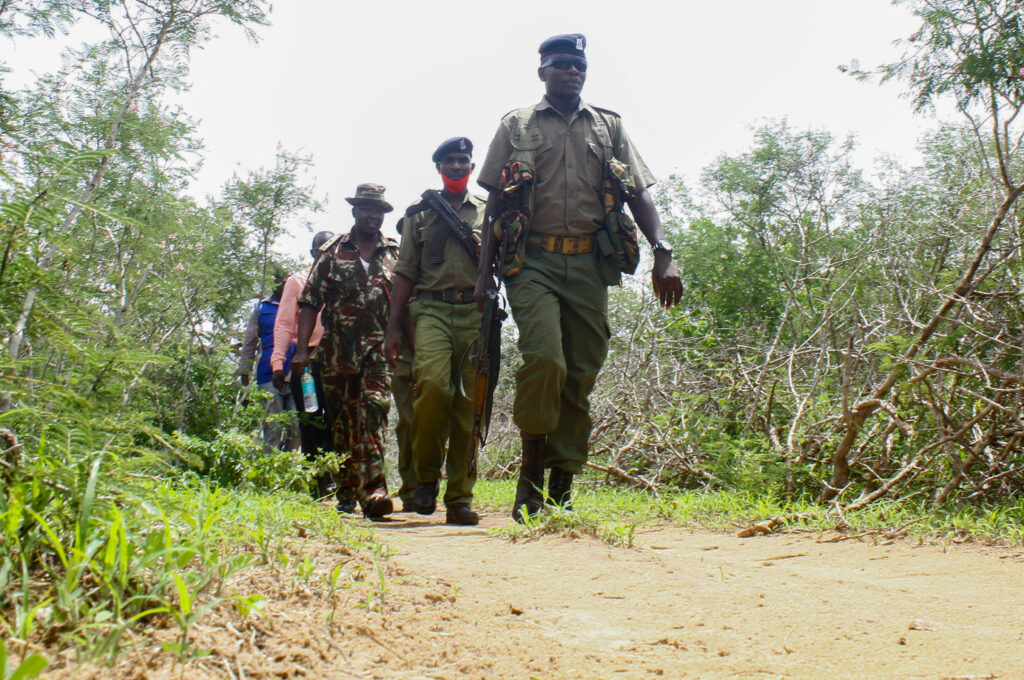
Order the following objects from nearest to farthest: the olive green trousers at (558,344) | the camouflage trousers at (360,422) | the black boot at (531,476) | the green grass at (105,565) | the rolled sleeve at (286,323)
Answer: the green grass at (105,565) → the olive green trousers at (558,344) → the black boot at (531,476) → the camouflage trousers at (360,422) → the rolled sleeve at (286,323)

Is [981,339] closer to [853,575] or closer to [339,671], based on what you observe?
[853,575]

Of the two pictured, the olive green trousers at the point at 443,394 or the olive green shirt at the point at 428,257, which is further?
the olive green shirt at the point at 428,257

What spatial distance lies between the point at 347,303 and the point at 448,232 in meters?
0.83

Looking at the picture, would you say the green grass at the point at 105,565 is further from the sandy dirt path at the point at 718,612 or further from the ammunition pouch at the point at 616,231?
the ammunition pouch at the point at 616,231

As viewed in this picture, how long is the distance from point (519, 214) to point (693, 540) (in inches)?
67.2

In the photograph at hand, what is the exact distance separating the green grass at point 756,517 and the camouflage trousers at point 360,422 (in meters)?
0.93

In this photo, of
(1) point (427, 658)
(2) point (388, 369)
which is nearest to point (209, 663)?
(1) point (427, 658)

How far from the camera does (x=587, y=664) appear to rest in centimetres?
178

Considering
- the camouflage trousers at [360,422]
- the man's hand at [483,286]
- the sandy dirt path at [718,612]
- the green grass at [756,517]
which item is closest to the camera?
the sandy dirt path at [718,612]

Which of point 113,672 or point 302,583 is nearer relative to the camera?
point 113,672

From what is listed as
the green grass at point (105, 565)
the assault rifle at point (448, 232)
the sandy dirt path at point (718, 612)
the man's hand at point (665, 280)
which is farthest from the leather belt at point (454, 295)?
the green grass at point (105, 565)

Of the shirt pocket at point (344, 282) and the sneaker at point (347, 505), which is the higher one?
the shirt pocket at point (344, 282)

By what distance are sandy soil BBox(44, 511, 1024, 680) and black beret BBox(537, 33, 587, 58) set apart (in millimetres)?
2484

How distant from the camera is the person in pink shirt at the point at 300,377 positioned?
5.61 m
